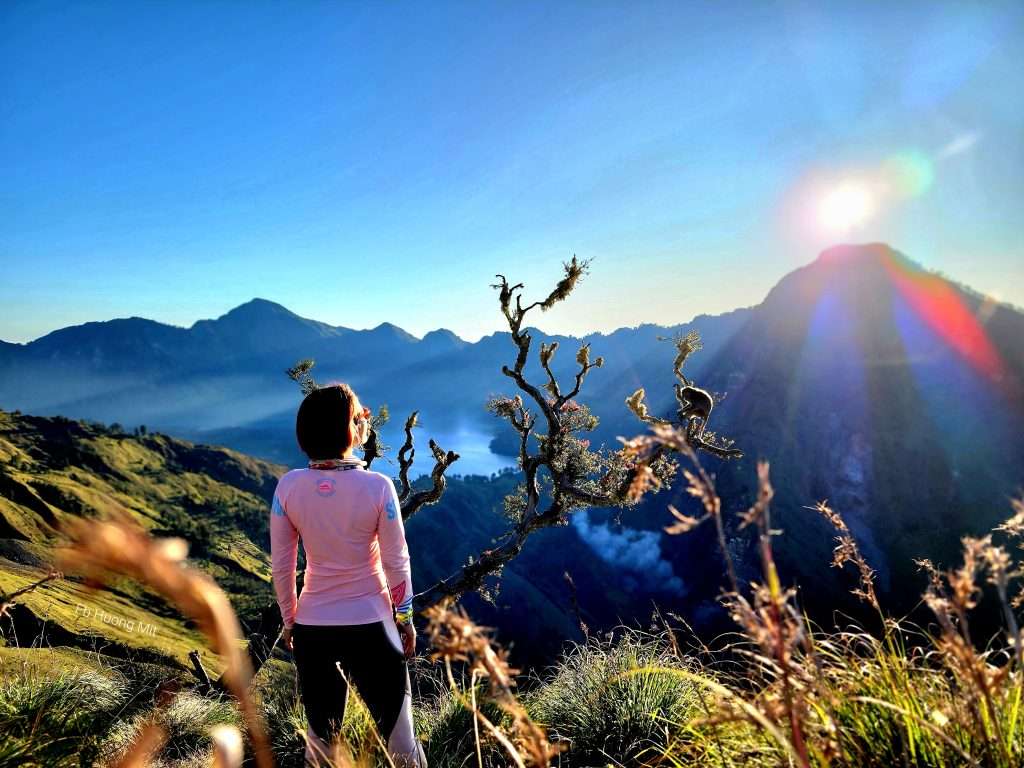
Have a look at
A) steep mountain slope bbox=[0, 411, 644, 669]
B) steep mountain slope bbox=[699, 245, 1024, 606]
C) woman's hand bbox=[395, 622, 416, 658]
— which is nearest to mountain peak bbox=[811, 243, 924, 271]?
steep mountain slope bbox=[699, 245, 1024, 606]

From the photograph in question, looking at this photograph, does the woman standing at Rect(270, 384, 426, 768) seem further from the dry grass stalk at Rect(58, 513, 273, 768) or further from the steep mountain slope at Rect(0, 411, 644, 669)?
the steep mountain slope at Rect(0, 411, 644, 669)

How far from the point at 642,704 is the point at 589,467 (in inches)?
354

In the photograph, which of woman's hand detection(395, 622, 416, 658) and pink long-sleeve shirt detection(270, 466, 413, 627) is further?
woman's hand detection(395, 622, 416, 658)

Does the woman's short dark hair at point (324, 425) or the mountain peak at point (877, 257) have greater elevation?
the mountain peak at point (877, 257)

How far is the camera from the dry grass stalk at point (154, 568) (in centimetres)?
86

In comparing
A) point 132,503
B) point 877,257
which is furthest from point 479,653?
point 877,257

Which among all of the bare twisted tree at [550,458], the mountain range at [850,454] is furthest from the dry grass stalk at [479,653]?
the mountain range at [850,454]

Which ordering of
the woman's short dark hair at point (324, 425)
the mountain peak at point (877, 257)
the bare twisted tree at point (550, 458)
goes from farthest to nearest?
the mountain peak at point (877, 257) → the bare twisted tree at point (550, 458) → the woman's short dark hair at point (324, 425)

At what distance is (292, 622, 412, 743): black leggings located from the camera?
4.19 metres

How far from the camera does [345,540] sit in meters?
4.24

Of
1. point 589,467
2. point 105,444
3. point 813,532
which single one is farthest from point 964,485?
point 105,444

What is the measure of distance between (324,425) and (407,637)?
176 centimetres

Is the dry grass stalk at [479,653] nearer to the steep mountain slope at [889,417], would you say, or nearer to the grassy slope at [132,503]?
the grassy slope at [132,503]

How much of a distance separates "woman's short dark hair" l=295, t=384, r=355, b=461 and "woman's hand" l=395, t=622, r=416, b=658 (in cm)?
140
